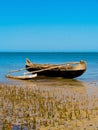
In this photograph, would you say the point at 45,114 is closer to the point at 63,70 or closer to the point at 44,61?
the point at 63,70

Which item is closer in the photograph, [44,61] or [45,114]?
[45,114]

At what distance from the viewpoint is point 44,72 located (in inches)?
1003

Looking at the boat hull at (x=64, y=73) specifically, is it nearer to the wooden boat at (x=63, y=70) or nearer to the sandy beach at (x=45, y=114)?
the wooden boat at (x=63, y=70)

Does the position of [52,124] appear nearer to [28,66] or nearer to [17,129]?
[17,129]

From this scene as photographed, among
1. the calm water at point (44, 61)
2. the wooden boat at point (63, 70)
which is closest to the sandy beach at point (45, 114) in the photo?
the calm water at point (44, 61)

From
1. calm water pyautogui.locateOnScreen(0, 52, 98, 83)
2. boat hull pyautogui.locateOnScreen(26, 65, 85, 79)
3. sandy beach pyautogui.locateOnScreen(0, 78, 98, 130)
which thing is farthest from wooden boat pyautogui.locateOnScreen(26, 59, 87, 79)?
sandy beach pyautogui.locateOnScreen(0, 78, 98, 130)

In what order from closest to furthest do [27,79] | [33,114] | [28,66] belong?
A: [33,114]
[27,79]
[28,66]

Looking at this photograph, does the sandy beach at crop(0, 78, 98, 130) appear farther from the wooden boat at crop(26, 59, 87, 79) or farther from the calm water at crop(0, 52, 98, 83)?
the wooden boat at crop(26, 59, 87, 79)

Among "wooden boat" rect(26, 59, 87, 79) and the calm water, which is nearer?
"wooden boat" rect(26, 59, 87, 79)

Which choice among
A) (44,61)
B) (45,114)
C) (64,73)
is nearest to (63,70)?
(64,73)

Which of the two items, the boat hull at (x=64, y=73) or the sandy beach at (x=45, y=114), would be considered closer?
the sandy beach at (x=45, y=114)

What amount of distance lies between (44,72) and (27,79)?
6.22 feet

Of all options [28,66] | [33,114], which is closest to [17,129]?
[33,114]

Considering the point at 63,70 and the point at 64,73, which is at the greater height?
the point at 63,70
